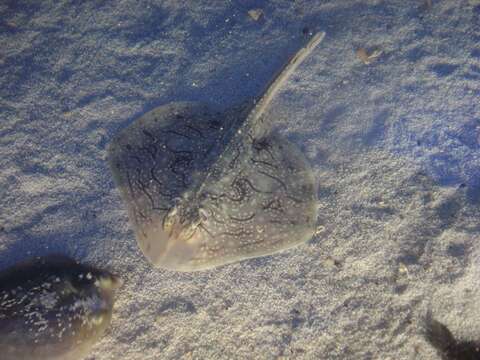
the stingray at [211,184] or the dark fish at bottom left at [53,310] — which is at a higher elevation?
the stingray at [211,184]

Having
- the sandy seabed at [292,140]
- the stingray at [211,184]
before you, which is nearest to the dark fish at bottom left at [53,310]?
the sandy seabed at [292,140]

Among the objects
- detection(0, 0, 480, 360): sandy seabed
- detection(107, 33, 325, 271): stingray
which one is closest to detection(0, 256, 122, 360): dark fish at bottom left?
detection(0, 0, 480, 360): sandy seabed

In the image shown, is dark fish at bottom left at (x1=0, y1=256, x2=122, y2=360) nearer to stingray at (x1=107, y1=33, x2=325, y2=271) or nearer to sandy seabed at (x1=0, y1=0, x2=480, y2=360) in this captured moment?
sandy seabed at (x1=0, y1=0, x2=480, y2=360)

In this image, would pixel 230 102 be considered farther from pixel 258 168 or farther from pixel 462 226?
pixel 462 226

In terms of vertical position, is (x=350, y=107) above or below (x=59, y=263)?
above

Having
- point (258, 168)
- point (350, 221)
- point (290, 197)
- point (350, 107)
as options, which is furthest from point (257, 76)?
point (350, 221)

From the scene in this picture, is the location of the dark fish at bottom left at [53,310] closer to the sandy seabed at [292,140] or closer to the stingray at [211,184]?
the sandy seabed at [292,140]
